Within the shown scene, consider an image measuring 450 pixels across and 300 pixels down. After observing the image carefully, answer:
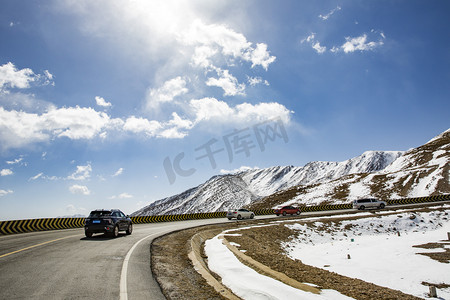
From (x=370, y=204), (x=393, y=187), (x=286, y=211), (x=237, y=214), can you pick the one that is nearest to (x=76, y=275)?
(x=237, y=214)

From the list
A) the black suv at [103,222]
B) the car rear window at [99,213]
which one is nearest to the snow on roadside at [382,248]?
the black suv at [103,222]

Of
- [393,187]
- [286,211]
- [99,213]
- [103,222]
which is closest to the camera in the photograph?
[103,222]

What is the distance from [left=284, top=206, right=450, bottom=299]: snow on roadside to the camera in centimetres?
1307

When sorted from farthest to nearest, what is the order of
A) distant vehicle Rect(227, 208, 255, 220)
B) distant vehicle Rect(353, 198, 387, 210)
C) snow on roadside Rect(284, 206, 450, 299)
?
distant vehicle Rect(353, 198, 387, 210)
distant vehicle Rect(227, 208, 255, 220)
snow on roadside Rect(284, 206, 450, 299)

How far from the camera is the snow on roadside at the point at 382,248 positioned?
1307cm

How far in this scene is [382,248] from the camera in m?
20.1

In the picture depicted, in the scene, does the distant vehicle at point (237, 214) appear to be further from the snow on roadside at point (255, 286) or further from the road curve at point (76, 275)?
the snow on roadside at point (255, 286)

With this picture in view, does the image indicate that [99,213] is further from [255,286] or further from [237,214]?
[237,214]

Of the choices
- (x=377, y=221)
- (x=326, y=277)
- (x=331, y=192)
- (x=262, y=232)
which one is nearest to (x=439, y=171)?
(x=331, y=192)

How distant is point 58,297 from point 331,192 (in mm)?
84865

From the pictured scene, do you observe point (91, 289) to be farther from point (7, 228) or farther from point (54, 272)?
point (7, 228)

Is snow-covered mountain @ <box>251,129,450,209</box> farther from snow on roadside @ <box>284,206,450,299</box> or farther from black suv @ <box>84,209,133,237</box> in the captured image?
black suv @ <box>84,209,133,237</box>

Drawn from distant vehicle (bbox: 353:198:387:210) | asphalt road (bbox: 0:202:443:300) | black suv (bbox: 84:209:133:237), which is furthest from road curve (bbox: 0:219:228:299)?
distant vehicle (bbox: 353:198:387:210)

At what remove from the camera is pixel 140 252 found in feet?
33.2
